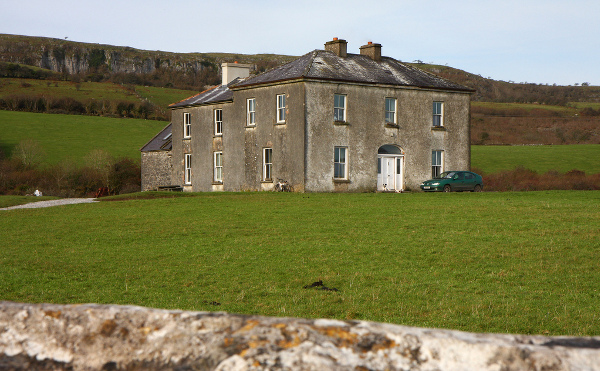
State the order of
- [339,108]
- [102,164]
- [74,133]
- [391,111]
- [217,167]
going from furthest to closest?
[74,133] → [102,164] → [217,167] → [391,111] → [339,108]

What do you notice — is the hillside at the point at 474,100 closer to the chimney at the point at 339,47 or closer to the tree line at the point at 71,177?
the tree line at the point at 71,177

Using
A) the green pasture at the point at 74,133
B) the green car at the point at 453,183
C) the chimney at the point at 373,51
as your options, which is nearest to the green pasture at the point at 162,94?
the green pasture at the point at 74,133

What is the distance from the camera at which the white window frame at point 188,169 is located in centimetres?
4784

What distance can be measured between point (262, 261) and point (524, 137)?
297 ft

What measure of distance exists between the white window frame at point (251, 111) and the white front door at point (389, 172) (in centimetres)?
842

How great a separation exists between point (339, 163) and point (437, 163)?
7816 mm

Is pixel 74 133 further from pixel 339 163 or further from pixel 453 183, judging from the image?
pixel 453 183

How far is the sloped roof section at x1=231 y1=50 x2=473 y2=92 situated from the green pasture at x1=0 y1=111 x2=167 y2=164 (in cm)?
3929

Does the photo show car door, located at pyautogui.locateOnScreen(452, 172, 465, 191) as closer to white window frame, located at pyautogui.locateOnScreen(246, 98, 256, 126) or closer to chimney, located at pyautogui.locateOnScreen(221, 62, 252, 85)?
white window frame, located at pyautogui.locateOnScreen(246, 98, 256, 126)

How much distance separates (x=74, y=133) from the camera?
275 feet

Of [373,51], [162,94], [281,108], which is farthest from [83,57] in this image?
[281,108]

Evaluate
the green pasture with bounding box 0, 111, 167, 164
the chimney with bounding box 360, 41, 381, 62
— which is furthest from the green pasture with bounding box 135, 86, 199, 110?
the chimney with bounding box 360, 41, 381, 62

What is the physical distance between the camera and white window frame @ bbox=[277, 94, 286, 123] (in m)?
38.6

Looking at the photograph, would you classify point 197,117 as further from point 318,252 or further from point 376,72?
point 318,252
